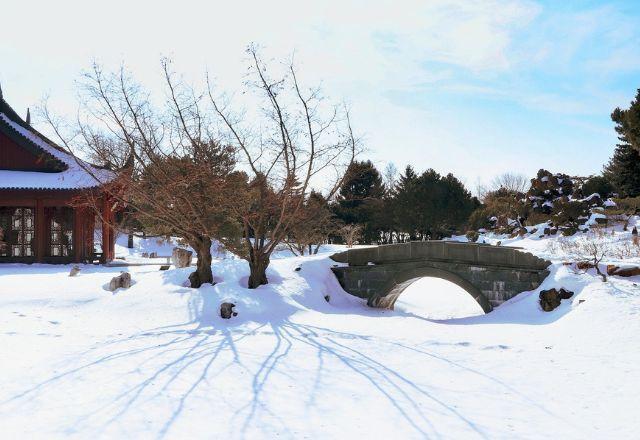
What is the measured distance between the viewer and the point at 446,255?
46.1 feet

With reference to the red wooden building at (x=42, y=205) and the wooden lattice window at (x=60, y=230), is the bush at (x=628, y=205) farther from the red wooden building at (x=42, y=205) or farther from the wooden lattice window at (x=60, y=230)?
the wooden lattice window at (x=60, y=230)

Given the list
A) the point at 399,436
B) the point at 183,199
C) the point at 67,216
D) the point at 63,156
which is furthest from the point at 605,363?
the point at 63,156

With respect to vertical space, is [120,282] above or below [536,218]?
below

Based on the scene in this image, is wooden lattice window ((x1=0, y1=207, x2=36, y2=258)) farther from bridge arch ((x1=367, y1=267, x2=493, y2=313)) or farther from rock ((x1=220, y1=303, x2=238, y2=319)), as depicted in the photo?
bridge arch ((x1=367, y1=267, x2=493, y2=313))

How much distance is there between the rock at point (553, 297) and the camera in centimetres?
1160

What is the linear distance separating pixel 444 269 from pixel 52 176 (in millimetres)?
14284

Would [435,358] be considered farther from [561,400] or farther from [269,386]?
[269,386]

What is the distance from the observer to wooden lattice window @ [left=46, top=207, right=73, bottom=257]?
20.4 m

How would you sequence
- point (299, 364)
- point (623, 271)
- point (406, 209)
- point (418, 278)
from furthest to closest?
1. point (406, 209)
2. point (418, 278)
3. point (623, 271)
4. point (299, 364)

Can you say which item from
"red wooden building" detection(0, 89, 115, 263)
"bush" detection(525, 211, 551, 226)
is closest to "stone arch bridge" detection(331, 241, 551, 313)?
"red wooden building" detection(0, 89, 115, 263)

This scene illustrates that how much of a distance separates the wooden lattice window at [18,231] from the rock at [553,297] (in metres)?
16.8

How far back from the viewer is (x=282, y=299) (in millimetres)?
13508

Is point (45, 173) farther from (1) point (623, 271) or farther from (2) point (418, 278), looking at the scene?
(1) point (623, 271)

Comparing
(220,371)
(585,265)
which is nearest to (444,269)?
→ (585,265)
